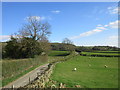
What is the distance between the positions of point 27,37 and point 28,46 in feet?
9.04

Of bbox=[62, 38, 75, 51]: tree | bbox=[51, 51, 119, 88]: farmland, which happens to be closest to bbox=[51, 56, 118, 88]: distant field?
bbox=[51, 51, 119, 88]: farmland

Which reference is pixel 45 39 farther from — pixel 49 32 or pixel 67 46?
pixel 67 46

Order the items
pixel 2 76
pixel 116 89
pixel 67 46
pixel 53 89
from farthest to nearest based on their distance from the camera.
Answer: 1. pixel 67 46
2. pixel 2 76
3. pixel 116 89
4. pixel 53 89

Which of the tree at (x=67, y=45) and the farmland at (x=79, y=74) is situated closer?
the farmland at (x=79, y=74)

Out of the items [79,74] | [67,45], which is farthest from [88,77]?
[67,45]

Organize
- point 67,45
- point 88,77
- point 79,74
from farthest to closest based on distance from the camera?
point 67,45 < point 79,74 < point 88,77

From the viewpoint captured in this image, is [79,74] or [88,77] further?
[79,74]

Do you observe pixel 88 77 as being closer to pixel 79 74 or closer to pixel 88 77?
pixel 88 77

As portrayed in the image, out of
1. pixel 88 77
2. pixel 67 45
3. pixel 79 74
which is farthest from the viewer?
pixel 67 45

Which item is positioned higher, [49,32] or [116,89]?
[49,32]

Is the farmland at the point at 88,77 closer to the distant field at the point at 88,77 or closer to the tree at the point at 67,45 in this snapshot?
the distant field at the point at 88,77

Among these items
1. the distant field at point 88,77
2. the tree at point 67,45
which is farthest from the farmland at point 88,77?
the tree at point 67,45

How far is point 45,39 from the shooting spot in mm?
37656

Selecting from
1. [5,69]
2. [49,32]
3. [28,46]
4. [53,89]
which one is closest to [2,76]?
[5,69]
